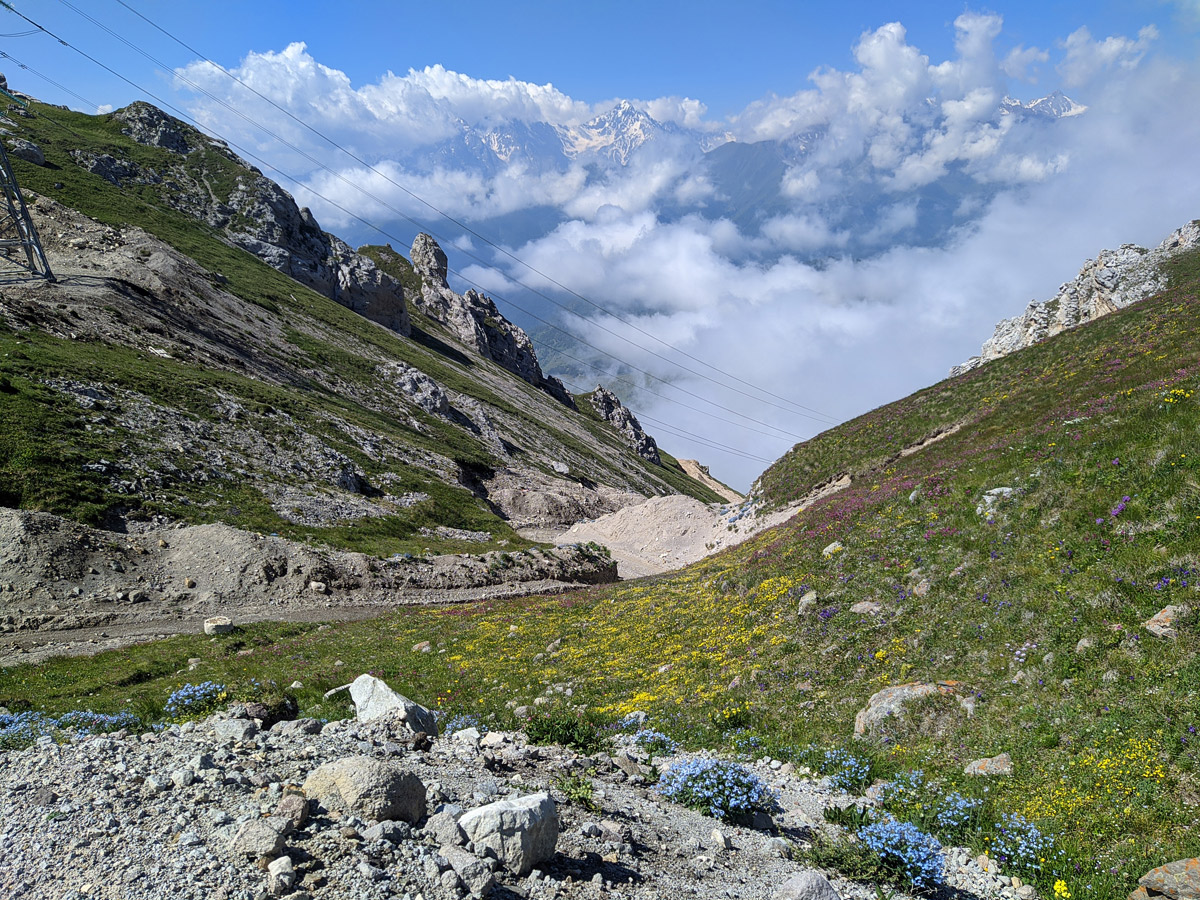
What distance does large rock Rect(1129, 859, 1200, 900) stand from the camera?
7.23m

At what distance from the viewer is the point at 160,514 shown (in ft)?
127

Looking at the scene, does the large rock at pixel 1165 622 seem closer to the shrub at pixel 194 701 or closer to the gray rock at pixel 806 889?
the gray rock at pixel 806 889

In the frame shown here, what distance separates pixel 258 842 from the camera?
6520mm

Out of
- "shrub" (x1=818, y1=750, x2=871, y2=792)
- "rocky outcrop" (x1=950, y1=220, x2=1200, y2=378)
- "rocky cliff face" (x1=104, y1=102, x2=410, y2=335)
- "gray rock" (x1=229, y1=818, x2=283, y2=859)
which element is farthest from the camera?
"rocky cliff face" (x1=104, y1=102, x2=410, y2=335)

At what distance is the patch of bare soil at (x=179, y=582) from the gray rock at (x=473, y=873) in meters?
27.5

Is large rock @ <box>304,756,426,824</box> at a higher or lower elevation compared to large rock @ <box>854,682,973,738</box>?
lower

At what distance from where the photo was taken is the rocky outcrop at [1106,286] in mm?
94500

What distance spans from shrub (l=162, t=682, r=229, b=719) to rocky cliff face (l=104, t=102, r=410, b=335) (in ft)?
469

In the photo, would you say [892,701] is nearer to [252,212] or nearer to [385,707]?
[385,707]

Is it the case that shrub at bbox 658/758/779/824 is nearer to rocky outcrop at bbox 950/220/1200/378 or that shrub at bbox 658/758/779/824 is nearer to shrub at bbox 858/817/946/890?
shrub at bbox 858/817/946/890

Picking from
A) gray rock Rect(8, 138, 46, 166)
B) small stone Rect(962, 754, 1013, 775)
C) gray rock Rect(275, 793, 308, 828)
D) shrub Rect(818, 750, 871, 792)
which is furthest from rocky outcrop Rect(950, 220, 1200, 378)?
gray rock Rect(8, 138, 46, 166)

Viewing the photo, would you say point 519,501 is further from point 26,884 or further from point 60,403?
point 26,884

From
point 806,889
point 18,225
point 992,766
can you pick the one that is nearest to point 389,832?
point 806,889

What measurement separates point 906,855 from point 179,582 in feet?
129
